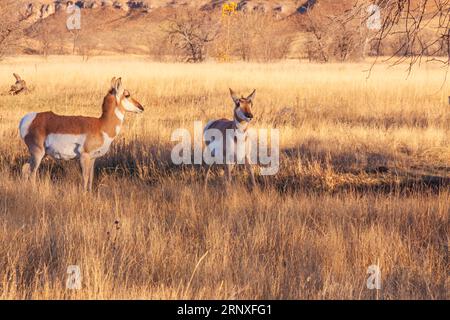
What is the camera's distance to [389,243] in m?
5.36

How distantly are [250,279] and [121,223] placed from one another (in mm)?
1739

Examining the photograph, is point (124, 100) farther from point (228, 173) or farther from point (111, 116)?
point (228, 173)

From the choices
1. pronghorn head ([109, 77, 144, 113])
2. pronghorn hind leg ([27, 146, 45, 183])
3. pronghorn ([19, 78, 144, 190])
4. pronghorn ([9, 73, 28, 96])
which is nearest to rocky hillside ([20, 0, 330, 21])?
pronghorn ([9, 73, 28, 96])

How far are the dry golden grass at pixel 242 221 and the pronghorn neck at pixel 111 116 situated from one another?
2.36 ft

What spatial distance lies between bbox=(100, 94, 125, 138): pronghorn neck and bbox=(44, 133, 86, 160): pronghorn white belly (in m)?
0.34

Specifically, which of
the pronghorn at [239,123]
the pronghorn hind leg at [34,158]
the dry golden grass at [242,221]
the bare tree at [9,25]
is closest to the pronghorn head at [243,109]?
the pronghorn at [239,123]

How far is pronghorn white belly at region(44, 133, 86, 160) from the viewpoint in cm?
759

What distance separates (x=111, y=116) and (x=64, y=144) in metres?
0.71

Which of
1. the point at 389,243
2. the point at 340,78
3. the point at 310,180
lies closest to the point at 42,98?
the point at 340,78

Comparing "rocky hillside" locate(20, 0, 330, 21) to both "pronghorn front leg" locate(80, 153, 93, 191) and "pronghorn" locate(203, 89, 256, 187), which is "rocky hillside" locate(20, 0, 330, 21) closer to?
"pronghorn" locate(203, 89, 256, 187)

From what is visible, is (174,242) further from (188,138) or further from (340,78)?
(340,78)

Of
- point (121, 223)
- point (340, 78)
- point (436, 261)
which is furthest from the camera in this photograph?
point (340, 78)

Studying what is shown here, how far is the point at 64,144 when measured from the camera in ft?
25.0

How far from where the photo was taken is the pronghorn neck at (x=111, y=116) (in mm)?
7883
